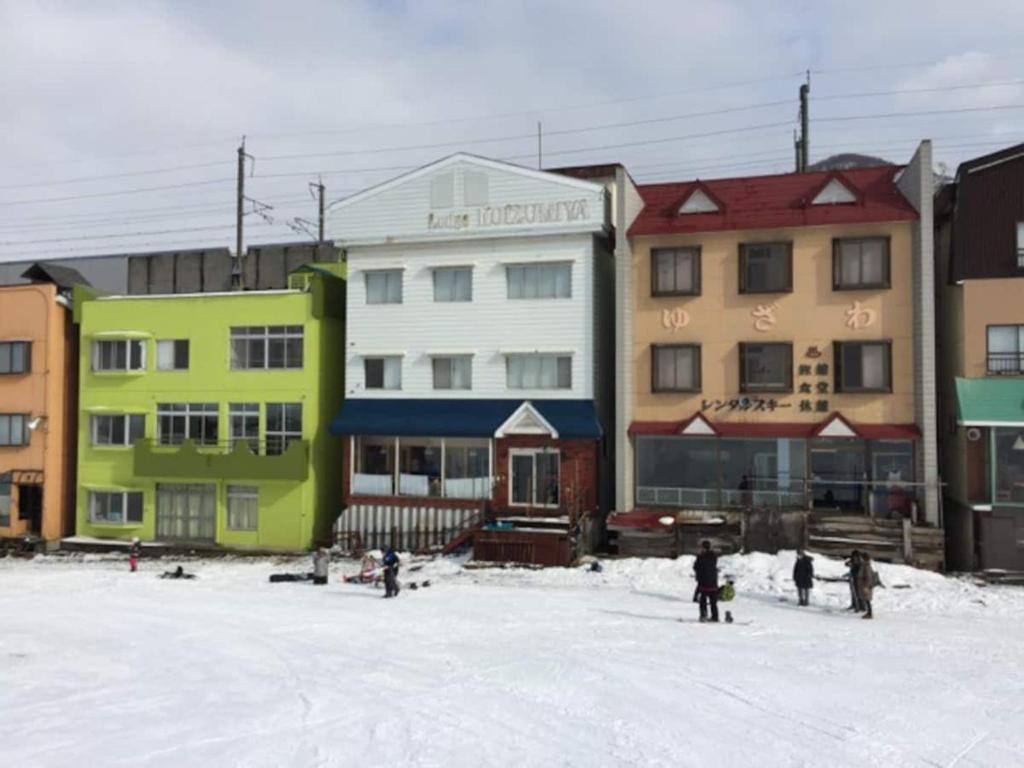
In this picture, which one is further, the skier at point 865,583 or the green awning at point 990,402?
the green awning at point 990,402

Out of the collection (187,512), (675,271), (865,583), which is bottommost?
(865,583)

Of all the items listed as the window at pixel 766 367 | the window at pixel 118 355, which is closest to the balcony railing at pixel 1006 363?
the window at pixel 766 367

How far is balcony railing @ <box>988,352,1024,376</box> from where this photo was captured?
90.8 ft

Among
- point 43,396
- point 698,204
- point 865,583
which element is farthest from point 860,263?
point 43,396

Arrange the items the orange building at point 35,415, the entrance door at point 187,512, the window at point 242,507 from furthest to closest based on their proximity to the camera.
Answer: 1. the orange building at point 35,415
2. the entrance door at point 187,512
3. the window at point 242,507

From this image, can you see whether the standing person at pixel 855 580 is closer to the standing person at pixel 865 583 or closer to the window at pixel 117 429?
the standing person at pixel 865 583

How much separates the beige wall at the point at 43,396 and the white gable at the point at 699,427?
1048 inches

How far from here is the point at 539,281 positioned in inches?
1272

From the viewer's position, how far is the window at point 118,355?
36188 mm

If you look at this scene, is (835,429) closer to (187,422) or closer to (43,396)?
(187,422)

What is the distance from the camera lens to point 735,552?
93.4 ft

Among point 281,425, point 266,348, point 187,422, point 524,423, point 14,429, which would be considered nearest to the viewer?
point 524,423

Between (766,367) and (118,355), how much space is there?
26674 millimetres

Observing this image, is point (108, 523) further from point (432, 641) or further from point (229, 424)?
point (432, 641)
